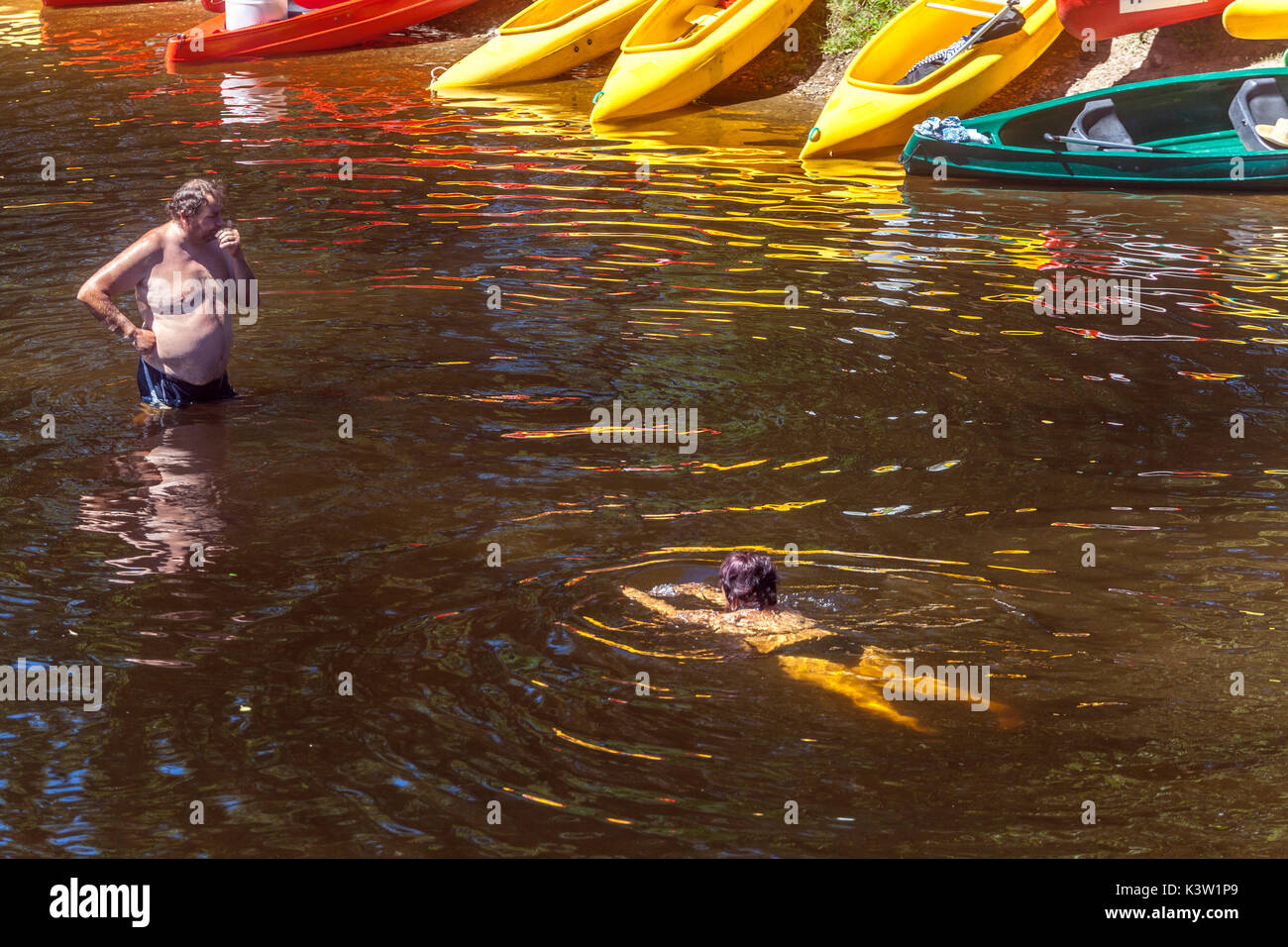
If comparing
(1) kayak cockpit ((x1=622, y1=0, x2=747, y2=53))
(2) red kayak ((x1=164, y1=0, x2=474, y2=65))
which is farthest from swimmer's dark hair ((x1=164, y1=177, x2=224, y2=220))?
(2) red kayak ((x1=164, y1=0, x2=474, y2=65))

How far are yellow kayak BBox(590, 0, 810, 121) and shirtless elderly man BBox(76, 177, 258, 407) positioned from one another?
32.6 ft

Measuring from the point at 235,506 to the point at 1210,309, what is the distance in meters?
7.44

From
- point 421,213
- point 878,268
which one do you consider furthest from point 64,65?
point 878,268

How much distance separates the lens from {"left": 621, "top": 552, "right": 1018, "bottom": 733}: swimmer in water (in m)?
5.50

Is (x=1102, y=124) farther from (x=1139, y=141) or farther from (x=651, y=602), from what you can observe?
(x=651, y=602)

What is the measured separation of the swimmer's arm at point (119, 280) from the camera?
25.7 ft

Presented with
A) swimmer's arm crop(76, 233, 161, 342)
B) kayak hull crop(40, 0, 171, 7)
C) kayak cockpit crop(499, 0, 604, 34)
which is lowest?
swimmer's arm crop(76, 233, 161, 342)

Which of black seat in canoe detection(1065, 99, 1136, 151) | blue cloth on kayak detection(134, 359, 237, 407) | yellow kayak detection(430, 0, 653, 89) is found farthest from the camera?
yellow kayak detection(430, 0, 653, 89)

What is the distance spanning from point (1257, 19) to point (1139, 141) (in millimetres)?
1823

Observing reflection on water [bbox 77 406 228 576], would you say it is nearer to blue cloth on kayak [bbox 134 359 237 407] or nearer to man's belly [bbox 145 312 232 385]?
blue cloth on kayak [bbox 134 359 237 407]

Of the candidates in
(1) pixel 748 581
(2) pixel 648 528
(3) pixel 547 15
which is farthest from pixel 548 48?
(1) pixel 748 581

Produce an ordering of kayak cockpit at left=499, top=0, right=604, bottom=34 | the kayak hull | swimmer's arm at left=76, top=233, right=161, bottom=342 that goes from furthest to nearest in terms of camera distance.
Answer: the kayak hull → kayak cockpit at left=499, top=0, right=604, bottom=34 → swimmer's arm at left=76, top=233, right=161, bottom=342

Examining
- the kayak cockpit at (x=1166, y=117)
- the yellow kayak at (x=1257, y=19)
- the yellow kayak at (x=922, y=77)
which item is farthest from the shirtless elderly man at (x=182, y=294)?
the yellow kayak at (x=1257, y=19)

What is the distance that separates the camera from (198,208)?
313 inches
